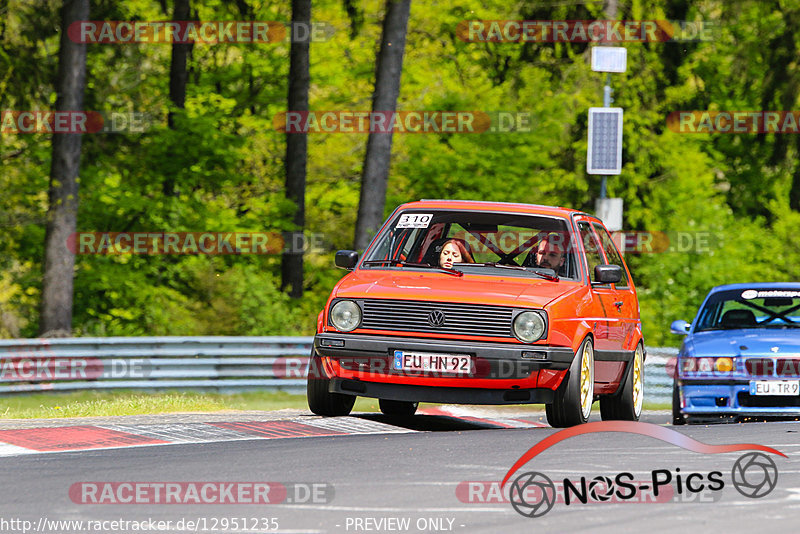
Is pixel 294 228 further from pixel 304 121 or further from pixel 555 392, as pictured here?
pixel 555 392

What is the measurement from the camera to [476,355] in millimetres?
10375

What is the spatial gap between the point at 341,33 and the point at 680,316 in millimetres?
14876

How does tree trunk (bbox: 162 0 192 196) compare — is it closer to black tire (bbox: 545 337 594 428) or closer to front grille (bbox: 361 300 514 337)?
front grille (bbox: 361 300 514 337)

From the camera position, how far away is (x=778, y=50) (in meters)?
36.9

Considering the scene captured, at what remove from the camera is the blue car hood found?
13.3m

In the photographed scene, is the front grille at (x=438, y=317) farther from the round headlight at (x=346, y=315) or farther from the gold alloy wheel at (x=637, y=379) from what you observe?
the gold alloy wheel at (x=637, y=379)

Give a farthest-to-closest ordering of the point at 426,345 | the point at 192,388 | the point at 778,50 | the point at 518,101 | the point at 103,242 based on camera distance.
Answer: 1. the point at 778,50
2. the point at 518,101
3. the point at 103,242
4. the point at 192,388
5. the point at 426,345

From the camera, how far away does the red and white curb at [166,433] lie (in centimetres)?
970

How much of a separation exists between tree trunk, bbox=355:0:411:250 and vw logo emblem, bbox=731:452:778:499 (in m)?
17.9

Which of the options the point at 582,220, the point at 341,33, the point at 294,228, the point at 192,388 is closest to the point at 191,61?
the point at 341,33

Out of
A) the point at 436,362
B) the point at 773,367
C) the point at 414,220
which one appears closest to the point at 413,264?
the point at 414,220

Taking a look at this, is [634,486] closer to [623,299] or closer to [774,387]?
[623,299]

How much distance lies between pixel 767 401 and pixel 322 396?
476 cm

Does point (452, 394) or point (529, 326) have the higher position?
point (529, 326)
